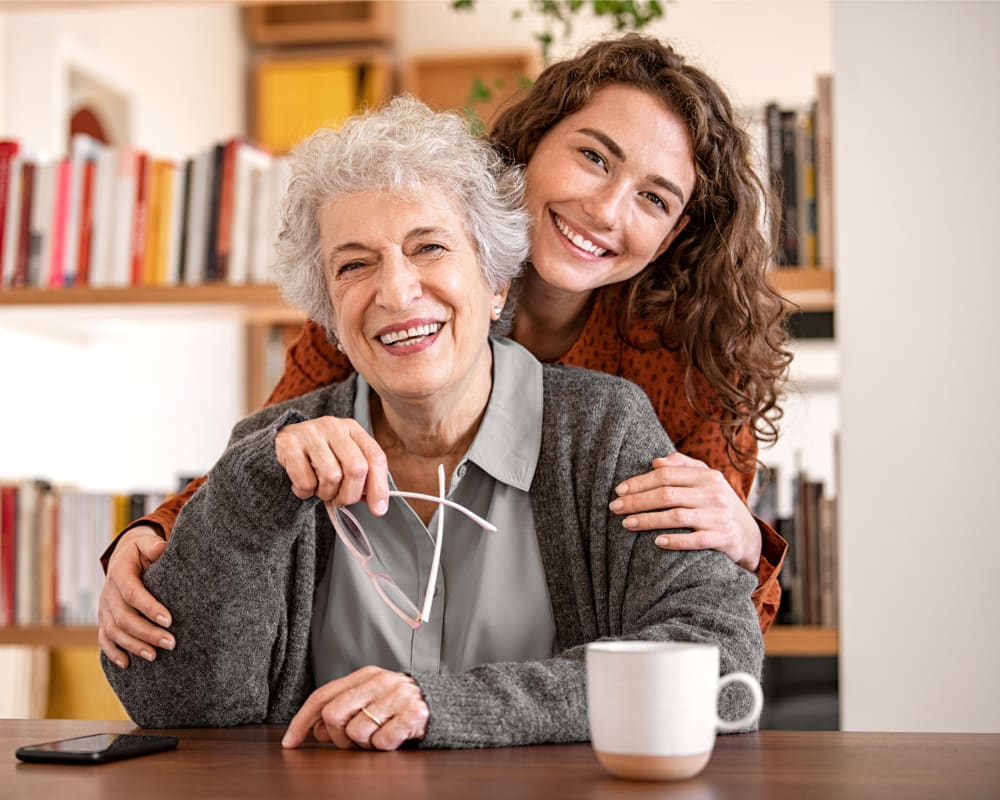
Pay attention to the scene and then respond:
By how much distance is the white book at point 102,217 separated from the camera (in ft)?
8.73

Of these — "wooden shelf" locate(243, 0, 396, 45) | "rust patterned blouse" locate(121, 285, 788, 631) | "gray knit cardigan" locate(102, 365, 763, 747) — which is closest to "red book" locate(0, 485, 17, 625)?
"rust patterned blouse" locate(121, 285, 788, 631)

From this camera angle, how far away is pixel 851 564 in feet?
6.83

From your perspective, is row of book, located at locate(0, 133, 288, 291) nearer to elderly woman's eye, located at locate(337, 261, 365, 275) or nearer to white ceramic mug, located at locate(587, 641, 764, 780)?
elderly woman's eye, located at locate(337, 261, 365, 275)

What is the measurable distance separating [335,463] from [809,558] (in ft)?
4.98

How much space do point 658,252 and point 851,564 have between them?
26.8 inches

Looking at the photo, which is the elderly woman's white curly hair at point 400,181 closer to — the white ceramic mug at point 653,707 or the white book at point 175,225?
the white ceramic mug at point 653,707

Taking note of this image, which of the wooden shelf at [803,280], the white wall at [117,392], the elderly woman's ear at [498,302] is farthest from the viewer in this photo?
the white wall at [117,392]

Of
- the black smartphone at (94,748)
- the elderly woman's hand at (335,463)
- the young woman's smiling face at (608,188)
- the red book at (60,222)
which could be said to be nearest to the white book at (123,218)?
the red book at (60,222)

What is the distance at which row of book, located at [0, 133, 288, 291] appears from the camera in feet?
8.70

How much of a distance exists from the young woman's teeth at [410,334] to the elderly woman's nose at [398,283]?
36 mm

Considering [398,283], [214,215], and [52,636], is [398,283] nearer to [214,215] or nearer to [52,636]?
[214,215]

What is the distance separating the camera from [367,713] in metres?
1.05

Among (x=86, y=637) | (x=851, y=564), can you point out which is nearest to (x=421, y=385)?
(x=851, y=564)

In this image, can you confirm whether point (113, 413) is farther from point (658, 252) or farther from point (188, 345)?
point (658, 252)
